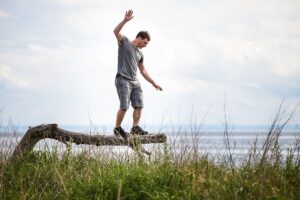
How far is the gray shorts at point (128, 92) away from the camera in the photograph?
8.93 metres

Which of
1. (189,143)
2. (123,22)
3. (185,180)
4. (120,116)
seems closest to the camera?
(185,180)

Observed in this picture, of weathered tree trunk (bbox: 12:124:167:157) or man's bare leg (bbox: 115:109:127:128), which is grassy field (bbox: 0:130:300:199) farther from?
man's bare leg (bbox: 115:109:127:128)

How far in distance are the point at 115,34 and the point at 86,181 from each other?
3.86 metres

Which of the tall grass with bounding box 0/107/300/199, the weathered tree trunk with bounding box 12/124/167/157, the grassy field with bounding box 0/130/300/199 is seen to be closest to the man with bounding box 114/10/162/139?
the weathered tree trunk with bounding box 12/124/167/157

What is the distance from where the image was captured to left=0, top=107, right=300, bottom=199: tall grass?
497 cm

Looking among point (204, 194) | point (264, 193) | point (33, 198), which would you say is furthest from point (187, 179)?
point (33, 198)

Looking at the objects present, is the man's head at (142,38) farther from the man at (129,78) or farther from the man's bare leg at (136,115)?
the man's bare leg at (136,115)

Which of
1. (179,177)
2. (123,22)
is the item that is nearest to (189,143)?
(179,177)

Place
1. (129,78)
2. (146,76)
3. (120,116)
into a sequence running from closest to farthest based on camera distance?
(120,116) → (129,78) → (146,76)

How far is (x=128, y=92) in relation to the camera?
29.5 feet

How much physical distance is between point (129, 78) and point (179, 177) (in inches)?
162

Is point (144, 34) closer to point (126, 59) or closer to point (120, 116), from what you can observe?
point (126, 59)

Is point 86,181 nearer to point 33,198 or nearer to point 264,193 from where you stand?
point 33,198

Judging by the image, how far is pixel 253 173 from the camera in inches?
217
